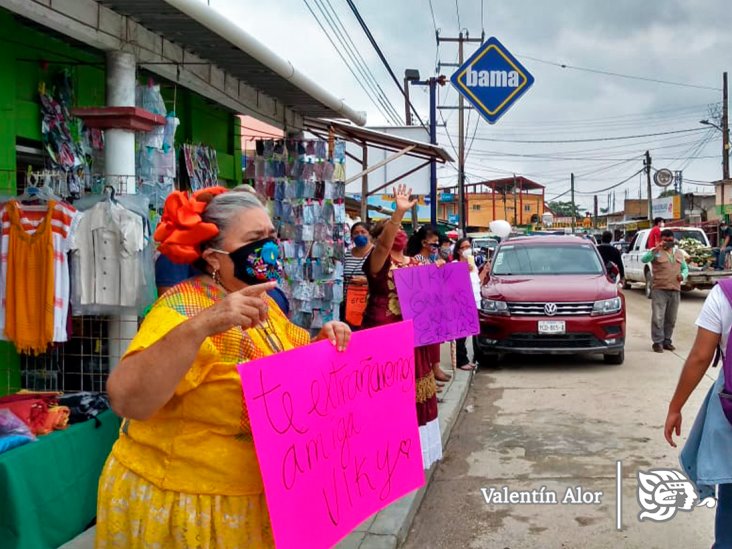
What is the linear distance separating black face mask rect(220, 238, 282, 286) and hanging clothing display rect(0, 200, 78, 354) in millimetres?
2898

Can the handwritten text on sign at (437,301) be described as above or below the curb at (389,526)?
above

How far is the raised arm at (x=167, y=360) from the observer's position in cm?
181

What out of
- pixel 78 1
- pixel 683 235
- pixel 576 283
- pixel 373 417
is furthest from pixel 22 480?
pixel 683 235

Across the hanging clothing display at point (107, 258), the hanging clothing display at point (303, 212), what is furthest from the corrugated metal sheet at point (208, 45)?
the hanging clothing display at point (107, 258)

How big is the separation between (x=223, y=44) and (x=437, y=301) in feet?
9.01

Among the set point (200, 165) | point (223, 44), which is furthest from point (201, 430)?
point (200, 165)

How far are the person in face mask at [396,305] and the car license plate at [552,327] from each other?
4688 millimetres

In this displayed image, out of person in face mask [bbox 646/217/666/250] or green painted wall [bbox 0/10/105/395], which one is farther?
Result: person in face mask [bbox 646/217/666/250]

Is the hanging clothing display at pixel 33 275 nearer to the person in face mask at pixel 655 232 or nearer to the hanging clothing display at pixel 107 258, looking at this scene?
the hanging clothing display at pixel 107 258

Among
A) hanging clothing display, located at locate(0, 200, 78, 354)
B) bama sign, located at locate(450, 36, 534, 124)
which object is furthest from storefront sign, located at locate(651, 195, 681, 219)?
hanging clothing display, located at locate(0, 200, 78, 354)

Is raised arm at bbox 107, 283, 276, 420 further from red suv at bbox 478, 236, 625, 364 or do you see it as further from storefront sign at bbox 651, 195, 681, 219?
storefront sign at bbox 651, 195, 681, 219

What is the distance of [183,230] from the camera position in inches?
81.9

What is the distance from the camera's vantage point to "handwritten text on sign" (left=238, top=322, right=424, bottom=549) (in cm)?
207

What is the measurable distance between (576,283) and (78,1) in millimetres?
7506
